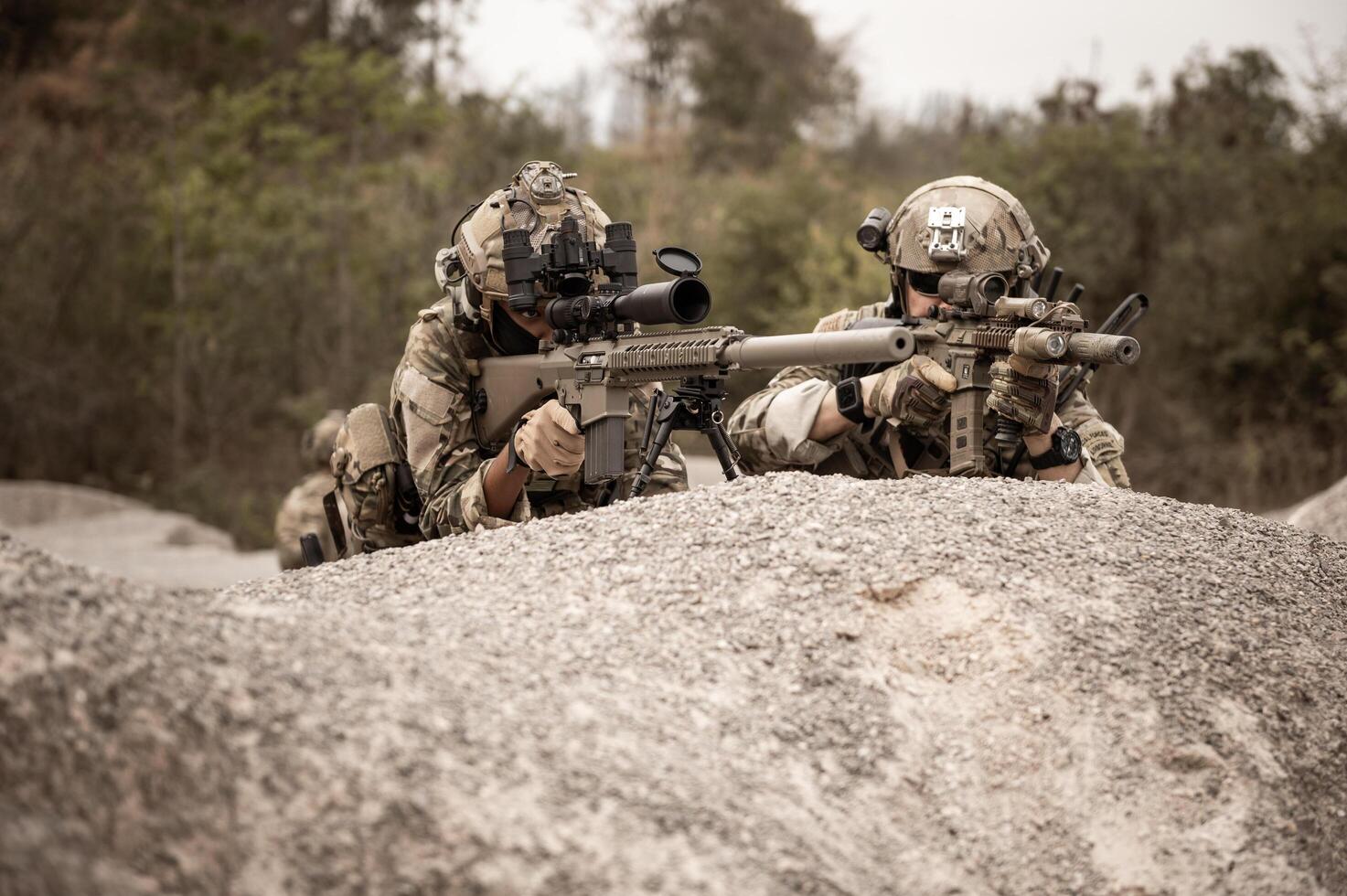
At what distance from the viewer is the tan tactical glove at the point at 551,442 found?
14.8ft

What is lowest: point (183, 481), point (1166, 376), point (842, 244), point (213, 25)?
point (183, 481)

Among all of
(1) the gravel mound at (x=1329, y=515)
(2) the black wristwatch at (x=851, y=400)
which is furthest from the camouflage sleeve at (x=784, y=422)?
(1) the gravel mound at (x=1329, y=515)

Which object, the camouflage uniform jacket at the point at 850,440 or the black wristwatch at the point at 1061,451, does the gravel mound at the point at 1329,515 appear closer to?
the camouflage uniform jacket at the point at 850,440

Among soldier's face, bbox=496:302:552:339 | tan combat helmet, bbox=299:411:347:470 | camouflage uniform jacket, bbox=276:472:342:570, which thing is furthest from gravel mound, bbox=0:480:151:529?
soldier's face, bbox=496:302:552:339

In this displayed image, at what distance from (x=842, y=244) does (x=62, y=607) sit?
49.7ft

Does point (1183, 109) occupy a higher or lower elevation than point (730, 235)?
higher

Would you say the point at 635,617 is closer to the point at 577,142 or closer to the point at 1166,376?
the point at 1166,376

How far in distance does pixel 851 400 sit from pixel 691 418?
0.77 meters

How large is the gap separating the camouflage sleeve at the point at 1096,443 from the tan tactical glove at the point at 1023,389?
19.0 inches

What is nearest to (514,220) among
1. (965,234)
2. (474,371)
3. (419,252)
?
(474,371)

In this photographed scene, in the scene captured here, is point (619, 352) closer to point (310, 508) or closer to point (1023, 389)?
point (1023, 389)

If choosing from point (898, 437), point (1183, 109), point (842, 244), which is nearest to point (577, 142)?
point (842, 244)

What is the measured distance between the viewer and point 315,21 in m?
27.9

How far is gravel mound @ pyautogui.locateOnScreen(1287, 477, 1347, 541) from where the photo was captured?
6.70 meters
